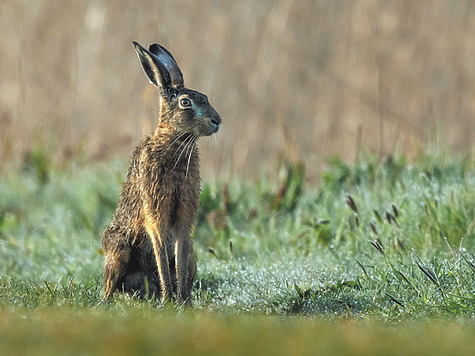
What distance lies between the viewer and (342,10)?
35.6ft

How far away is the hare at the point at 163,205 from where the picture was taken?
571 cm

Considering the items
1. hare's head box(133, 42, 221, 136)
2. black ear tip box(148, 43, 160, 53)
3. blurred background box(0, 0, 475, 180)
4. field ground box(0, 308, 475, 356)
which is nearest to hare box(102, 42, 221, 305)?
hare's head box(133, 42, 221, 136)

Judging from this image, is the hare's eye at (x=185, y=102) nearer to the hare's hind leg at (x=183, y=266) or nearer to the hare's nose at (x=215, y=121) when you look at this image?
the hare's nose at (x=215, y=121)

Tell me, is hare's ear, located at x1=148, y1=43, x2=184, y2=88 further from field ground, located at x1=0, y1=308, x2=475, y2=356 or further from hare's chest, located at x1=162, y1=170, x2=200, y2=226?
field ground, located at x1=0, y1=308, x2=475, y2=356

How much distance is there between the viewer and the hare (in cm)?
571

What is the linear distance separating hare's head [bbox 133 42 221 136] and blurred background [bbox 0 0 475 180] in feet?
12.5

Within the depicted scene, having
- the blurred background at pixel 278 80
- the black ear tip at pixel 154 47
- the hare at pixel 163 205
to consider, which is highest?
the blurred background at pixel 278 80

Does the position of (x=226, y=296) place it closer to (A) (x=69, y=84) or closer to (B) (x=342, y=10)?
(B) (x=342, y=10)

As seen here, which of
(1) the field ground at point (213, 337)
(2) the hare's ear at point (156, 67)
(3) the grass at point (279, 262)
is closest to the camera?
(1) the field ground at point (213, 337)

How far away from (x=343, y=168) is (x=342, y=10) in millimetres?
2651

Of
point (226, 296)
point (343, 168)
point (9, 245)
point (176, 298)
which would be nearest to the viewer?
point (176, 298)

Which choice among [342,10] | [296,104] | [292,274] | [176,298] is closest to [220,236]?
[292,274]

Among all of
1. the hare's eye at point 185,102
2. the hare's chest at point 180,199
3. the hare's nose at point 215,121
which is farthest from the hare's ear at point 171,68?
the hare's chest at point 180,199

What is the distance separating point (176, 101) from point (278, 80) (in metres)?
5.08
